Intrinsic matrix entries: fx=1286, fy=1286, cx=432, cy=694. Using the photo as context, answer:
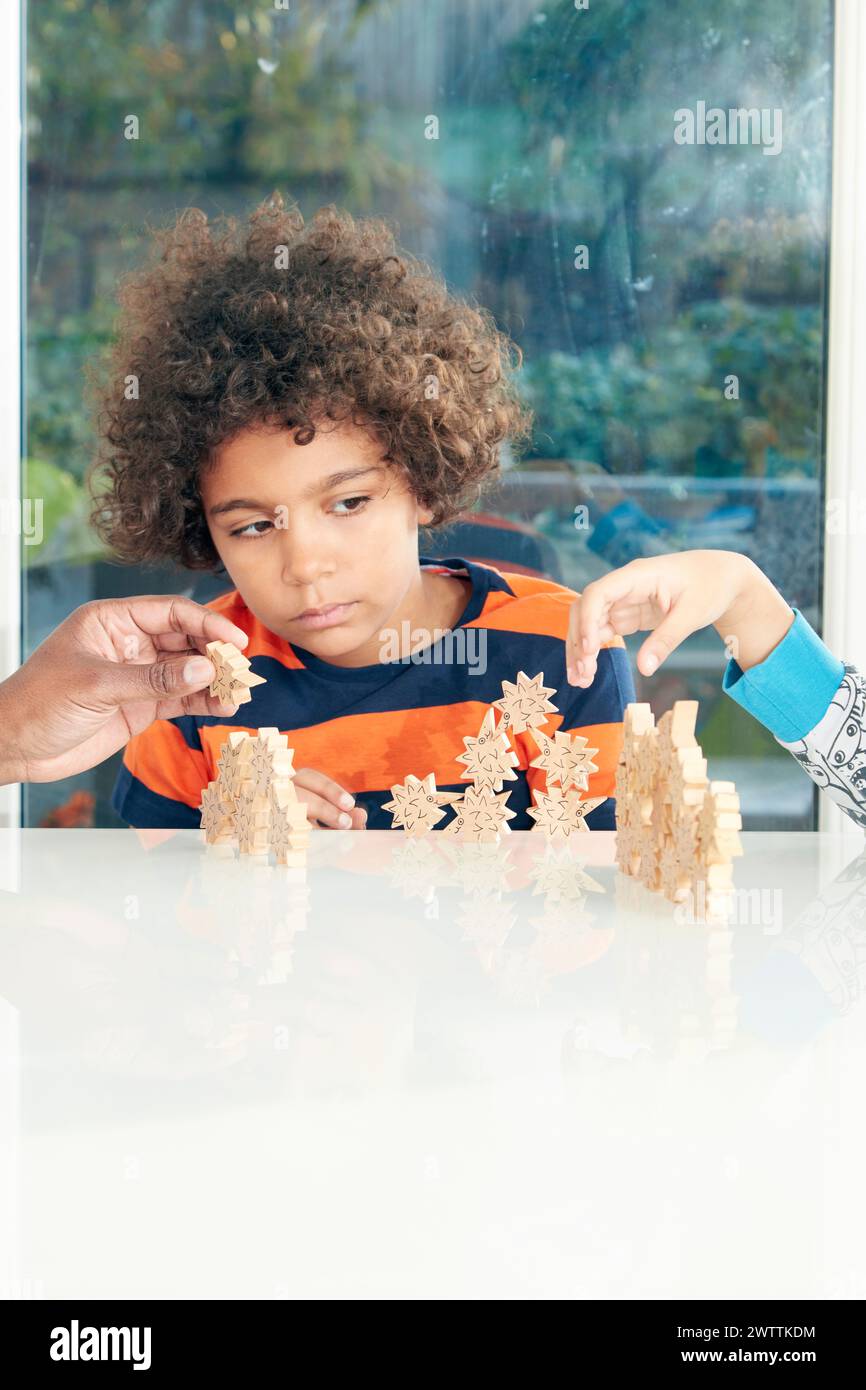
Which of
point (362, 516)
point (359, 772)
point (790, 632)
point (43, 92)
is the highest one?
point (43, 92)

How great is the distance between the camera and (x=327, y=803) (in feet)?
3.86

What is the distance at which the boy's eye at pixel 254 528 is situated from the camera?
4.41 feet

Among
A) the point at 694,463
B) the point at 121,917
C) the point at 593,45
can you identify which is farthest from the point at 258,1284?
the point at 593,45

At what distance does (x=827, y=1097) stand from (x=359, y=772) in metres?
0.99

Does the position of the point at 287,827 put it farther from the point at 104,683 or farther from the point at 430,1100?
the point at 430,1100

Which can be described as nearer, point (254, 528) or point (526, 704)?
point (526, 704)

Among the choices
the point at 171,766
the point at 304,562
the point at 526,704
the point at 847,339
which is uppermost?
the point at 847,339

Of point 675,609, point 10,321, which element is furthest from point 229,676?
point 10,321

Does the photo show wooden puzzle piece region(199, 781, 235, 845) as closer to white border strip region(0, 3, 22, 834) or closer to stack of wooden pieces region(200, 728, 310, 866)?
stack of wooden pieces region(200, 728, 310, 866)

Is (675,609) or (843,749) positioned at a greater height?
(675,609)

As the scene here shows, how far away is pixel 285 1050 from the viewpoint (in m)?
0.50

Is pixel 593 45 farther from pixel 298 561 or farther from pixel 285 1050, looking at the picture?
pixel 285 1050

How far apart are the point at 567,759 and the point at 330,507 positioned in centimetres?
44

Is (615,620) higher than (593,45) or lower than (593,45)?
lower
